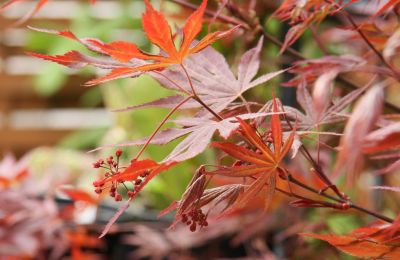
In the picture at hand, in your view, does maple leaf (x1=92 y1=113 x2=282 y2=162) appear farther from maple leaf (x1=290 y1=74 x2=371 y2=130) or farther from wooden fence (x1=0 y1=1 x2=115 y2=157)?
wooden fence (x1=0 y1=1 x2=115 y2=157)

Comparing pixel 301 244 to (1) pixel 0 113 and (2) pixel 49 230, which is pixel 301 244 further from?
(1) pixel 0 113

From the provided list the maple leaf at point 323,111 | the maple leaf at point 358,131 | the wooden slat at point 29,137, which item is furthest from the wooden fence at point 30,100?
the maple leaf at point 358,131

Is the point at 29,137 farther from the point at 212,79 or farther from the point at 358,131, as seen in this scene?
the point at 358,131

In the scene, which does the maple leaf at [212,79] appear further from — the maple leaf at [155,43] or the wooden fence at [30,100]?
the wooden fence at [30,100]

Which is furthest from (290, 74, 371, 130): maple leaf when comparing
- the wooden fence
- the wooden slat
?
the wooden slat

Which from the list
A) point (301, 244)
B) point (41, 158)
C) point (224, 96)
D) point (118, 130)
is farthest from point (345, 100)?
point (41, 158)

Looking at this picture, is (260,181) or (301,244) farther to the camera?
(301,244)

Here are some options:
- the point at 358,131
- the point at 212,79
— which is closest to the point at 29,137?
the point at 212,79
